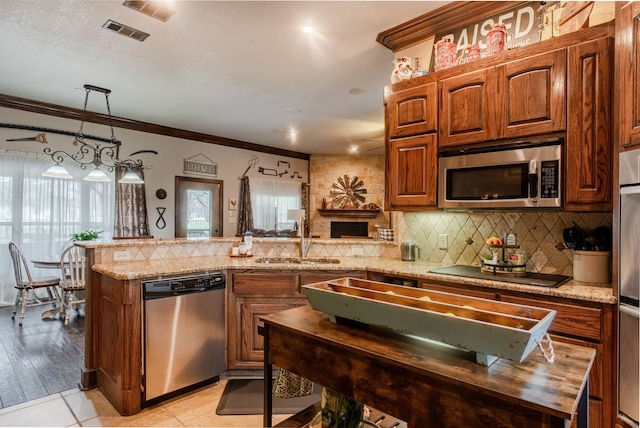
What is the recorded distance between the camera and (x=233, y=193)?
726 centimetres

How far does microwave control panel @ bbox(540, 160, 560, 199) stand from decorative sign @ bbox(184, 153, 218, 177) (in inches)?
228

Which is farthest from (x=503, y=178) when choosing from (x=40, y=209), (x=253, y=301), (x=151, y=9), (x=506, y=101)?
(x=40, y=209)

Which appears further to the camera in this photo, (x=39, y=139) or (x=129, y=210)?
(x=129, y=210)

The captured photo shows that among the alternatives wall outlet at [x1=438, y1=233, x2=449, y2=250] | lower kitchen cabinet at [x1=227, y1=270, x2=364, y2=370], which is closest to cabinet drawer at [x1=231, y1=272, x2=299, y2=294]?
lower kitchen cabinet at [x1=227, y1=270, x2=364, y2=370]

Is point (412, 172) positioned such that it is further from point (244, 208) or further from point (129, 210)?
point (244, 208)

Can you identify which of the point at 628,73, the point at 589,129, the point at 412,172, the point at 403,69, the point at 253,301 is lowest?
the point at 253,301

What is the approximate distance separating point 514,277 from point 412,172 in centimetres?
101

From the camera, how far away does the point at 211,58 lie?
3.33 m

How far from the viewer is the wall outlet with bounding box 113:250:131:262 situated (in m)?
2.86

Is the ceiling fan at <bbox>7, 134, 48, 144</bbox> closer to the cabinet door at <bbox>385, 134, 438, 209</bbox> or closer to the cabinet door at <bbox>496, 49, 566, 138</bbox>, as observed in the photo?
the cabinet door at <bbox>385, 134, 438, 209</bbox>

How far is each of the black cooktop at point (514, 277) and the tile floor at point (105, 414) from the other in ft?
4.93

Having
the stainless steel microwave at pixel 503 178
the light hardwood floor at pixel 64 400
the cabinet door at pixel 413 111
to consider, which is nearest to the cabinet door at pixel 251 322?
the light hardwood floor at pixel 64 400

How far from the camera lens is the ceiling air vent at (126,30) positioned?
9.08 feet

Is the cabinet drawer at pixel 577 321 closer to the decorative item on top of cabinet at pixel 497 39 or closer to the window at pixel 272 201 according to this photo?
the decorative item on top of cabinet at pixel 497 39
